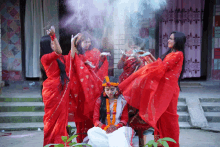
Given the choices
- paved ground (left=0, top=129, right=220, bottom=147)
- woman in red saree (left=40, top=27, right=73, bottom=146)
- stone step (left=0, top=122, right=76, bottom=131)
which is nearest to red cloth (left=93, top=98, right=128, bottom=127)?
woman in red saree (left=40, top=27, right=73, bottom=146)

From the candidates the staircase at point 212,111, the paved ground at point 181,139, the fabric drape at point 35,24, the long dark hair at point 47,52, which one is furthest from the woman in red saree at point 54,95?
the fabric drape at point 35,24

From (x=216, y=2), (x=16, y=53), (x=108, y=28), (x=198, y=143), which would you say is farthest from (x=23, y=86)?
(x=216, y=2)

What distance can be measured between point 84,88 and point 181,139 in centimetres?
217

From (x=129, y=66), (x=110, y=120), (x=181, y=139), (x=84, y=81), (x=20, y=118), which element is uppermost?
(x=129, y=66)

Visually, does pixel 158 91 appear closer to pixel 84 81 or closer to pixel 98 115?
pixel 98 115

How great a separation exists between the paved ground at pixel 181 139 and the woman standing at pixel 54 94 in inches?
41.0

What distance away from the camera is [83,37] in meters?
3.21

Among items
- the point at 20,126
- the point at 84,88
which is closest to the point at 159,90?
the point at 84,88

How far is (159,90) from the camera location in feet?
9.72

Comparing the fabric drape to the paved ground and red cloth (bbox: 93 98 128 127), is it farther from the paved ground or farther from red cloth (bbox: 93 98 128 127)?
red cloth (bbox: 93 98 128 127)

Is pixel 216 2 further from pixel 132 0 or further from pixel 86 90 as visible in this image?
pixel 86 90

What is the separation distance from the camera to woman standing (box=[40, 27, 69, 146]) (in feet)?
10.0

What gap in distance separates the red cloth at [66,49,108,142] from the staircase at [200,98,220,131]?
275 centimetres

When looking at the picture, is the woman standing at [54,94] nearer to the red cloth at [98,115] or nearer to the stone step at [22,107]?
the red cloth at [98,115]
